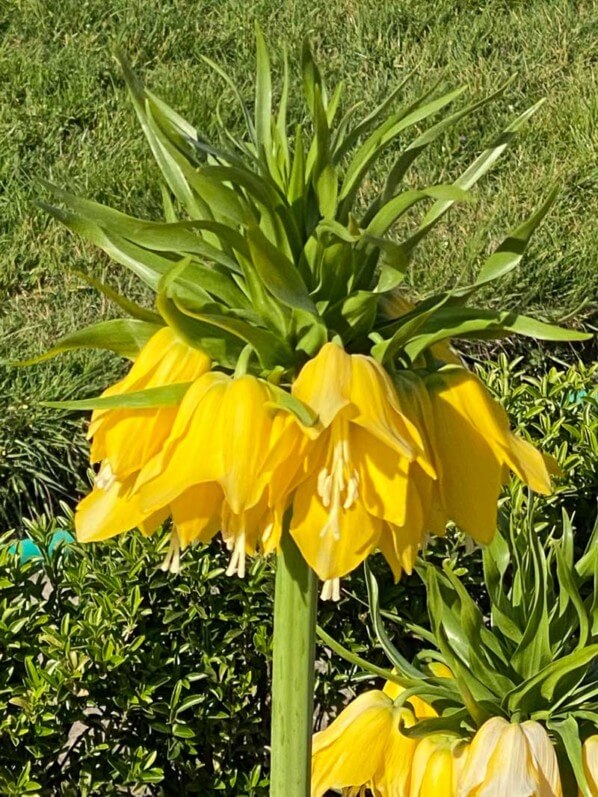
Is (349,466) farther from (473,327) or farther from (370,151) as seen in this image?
(370,151)

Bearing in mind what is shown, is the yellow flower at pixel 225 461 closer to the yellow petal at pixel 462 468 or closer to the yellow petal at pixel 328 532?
the yellow petal at pixel 328 532

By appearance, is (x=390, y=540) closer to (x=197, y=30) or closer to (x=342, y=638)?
(x=342, y=638)

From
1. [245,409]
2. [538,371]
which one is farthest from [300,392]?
[538,371]

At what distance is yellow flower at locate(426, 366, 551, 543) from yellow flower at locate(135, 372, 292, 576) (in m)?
0.12

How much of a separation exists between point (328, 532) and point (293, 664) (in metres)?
0.12

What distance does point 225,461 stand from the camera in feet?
2.58

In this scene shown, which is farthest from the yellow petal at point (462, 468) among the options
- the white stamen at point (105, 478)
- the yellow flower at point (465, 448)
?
the white stamen at point (105, 478)

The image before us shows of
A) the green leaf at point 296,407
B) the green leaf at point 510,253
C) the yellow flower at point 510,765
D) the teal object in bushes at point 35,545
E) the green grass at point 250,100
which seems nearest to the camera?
the green leaf at point 296,407

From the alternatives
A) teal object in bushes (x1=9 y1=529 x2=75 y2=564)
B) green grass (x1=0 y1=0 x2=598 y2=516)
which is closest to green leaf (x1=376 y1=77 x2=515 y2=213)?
teal object in bushes (x1=9 y1=529 x2=75 y2=564)

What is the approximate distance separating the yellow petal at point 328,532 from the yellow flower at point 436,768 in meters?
0.30

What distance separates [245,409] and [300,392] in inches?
1.4

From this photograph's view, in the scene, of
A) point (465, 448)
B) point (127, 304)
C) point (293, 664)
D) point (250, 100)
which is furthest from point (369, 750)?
point (250, 100)

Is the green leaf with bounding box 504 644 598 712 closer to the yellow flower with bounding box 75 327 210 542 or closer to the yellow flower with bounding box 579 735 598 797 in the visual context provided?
the yellow flower with bounding box 579 735 598 797

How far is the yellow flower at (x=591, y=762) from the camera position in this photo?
1.02 m
